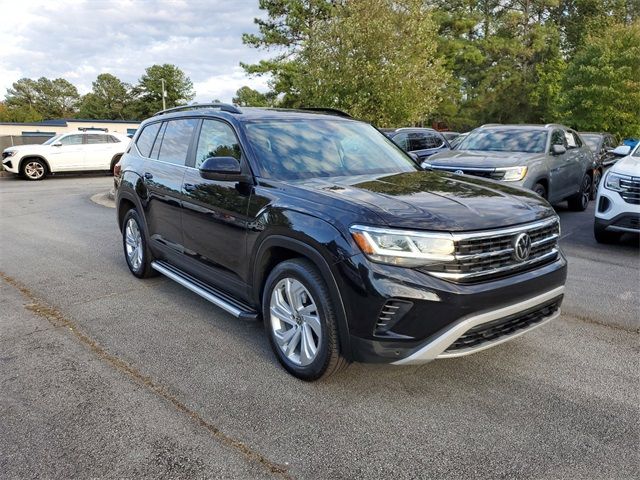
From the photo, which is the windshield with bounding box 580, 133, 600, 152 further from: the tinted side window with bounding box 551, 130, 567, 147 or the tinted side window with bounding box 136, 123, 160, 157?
the tinted side window with bounding box 136, 123, 160, 157

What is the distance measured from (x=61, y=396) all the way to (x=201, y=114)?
2.58 metres

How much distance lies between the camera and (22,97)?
101625 mm

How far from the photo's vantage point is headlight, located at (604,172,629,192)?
21.7 feet

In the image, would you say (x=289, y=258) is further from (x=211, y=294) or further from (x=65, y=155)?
(x=65, y=155)

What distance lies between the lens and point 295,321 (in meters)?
3.38

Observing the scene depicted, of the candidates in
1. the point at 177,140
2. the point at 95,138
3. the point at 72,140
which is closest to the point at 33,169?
the point at 72,140

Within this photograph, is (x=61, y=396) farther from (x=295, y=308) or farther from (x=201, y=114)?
(x=201, y=114)

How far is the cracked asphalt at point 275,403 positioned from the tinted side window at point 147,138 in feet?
5.41

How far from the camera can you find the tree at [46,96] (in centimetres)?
10121

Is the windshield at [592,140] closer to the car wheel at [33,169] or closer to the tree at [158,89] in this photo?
the car wheel at [33,169]

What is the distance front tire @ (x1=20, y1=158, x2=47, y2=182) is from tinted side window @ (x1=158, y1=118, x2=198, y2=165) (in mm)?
15442

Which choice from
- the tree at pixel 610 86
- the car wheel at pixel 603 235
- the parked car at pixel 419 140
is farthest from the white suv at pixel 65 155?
the tree at pixel 610 86

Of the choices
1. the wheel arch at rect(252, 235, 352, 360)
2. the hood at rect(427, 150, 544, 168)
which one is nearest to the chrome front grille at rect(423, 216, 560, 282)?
the wheel arch at rect(252, 235, 352, 360)

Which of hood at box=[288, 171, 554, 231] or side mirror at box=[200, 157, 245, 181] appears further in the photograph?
side mirror at box=[200, 157, 245, 181]
